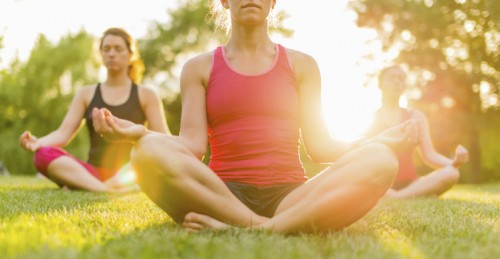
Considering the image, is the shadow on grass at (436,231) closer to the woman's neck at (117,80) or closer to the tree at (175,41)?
the woman's neck at (117,80)

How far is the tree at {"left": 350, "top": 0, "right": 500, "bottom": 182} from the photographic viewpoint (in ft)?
68.4

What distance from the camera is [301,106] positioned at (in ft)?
12.2

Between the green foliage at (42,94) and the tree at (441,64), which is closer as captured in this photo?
the tree at (441,64)

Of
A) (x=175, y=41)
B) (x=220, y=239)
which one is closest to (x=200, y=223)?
(x=220, y=239)

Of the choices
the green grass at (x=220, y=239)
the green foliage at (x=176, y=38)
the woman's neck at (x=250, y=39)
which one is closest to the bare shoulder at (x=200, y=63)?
→ the woman's neck at (x=250, y=39)

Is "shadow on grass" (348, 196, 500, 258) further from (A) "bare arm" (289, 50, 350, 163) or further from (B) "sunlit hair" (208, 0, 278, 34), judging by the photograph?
(B) "sunlit hair" (208, 0, 278, 34)

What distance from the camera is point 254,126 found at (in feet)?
11.5

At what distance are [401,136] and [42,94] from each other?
1048 inches

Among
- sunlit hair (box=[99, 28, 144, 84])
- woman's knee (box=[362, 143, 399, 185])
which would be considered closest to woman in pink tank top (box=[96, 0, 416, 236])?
woman's knee (box=[362, 143, 399, 185])

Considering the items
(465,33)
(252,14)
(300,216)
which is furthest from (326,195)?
(465,33)

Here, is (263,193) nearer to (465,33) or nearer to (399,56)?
(465,33)

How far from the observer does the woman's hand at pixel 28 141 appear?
5848 millimetres

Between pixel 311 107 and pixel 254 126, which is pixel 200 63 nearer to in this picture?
pixel 254 126

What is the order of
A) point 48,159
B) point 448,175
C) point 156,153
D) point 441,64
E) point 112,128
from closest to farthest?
point 112,128, point 156,153, point 48,159, point 448,175, point 441,64
